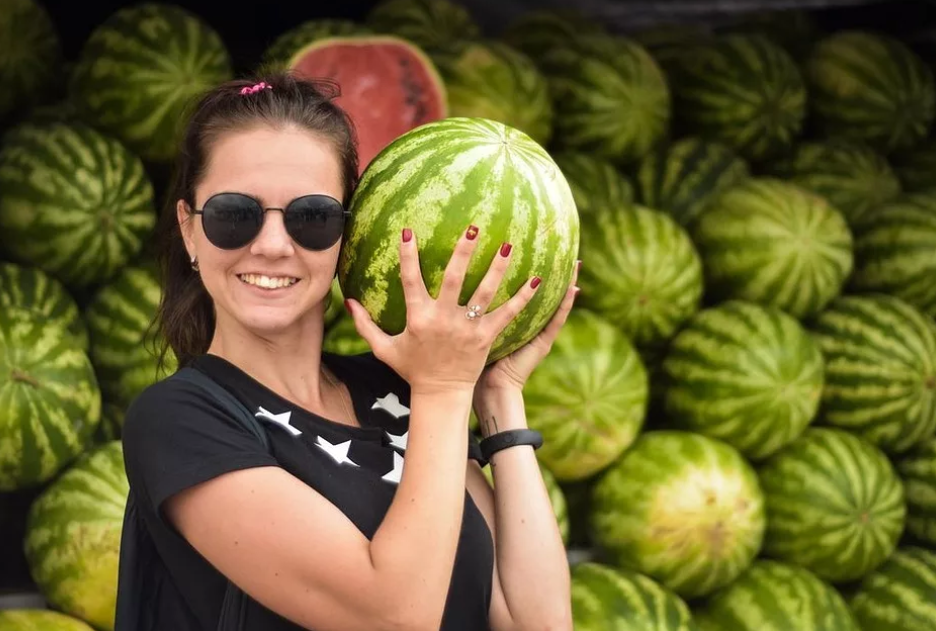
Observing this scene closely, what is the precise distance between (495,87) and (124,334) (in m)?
1.28

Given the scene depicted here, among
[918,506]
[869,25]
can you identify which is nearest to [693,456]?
[918,506]

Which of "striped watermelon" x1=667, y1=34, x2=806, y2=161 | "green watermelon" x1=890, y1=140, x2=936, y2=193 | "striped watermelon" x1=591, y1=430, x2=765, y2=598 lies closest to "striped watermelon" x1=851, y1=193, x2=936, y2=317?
"green watermelon" x1=890, y1=140, x2=936, y2=193

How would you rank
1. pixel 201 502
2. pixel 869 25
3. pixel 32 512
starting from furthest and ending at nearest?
pixel 869 25
pixel 32 512
pixel 201 502

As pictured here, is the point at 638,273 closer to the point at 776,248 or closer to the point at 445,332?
→ the point at 776,248

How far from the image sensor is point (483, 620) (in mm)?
1724

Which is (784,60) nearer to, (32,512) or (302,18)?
(302,18)

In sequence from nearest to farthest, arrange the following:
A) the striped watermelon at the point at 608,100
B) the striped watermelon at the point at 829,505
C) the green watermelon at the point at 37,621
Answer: the green watermelon at the point at 37,621 → the striped watermelon at the point at 829,505 → the striped watermelon at the point at 608,100

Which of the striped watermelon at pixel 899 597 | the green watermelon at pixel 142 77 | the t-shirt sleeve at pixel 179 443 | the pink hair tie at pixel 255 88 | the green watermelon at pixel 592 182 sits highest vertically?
the pink hair tie at pixel 255 88

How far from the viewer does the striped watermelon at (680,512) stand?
10.5 feet

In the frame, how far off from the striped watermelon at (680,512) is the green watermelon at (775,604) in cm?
8

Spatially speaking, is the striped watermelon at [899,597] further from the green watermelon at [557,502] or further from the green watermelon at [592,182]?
the green watermelon at [592,182]

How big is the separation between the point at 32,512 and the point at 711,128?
96.7 inches

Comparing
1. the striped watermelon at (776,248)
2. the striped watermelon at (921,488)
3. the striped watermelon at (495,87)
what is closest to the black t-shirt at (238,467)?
the striped watermelon at (495,87)

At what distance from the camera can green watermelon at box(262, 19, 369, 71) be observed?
339cm
